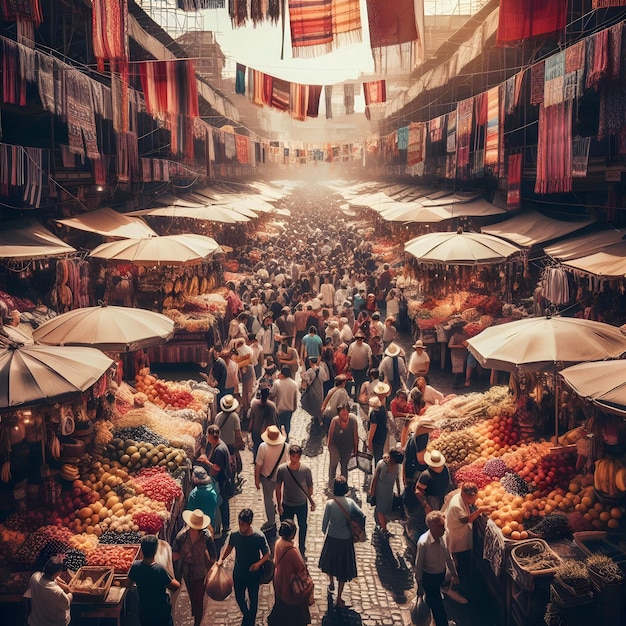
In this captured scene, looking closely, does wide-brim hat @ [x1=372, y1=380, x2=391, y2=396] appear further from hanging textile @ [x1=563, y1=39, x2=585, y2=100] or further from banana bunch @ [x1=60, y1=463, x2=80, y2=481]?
hanging textile @ [x1=563, y1=39, x2=585, y2=100]

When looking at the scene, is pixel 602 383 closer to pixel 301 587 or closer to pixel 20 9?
pixel 301 587

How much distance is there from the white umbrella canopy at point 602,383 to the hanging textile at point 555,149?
28.3ft

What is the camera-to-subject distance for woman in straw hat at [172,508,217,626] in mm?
6602

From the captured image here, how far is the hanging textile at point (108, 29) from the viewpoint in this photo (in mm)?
14578

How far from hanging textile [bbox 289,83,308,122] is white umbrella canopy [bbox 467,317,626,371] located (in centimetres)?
1855

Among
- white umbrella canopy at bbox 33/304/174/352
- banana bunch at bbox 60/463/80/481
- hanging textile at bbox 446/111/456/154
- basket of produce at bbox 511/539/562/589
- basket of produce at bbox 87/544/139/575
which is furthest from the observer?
hanging textile at bbox 446/111/456/154

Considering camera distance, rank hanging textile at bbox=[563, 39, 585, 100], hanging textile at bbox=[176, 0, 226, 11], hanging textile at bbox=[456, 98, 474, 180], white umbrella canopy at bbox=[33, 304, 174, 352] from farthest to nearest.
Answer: hanging textile at bbox=[456, 98, 474, 180] < hanging textile at bbox=[176, 0, 226, 11] < hanging textile at bbox=[563, 39, 585, 100] < white umbrella canopy at bbox=[33, 304, 174, 352]

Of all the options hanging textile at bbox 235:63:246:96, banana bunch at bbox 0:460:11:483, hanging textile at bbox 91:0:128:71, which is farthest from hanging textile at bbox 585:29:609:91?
hanging textile at bbox 235:63:246:96

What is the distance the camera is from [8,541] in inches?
271

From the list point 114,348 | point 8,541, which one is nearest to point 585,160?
point 114,348

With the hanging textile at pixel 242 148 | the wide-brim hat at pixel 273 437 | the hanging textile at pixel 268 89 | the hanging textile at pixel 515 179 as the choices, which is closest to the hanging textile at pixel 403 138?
the hanging textile at pixel 242 148

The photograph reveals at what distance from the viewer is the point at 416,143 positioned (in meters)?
31.2

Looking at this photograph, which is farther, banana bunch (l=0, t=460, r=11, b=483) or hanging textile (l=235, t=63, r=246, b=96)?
hanging textile (l=235, t=63, r=246, b=96)

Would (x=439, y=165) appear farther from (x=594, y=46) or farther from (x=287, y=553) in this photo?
(x=287, y=553)
